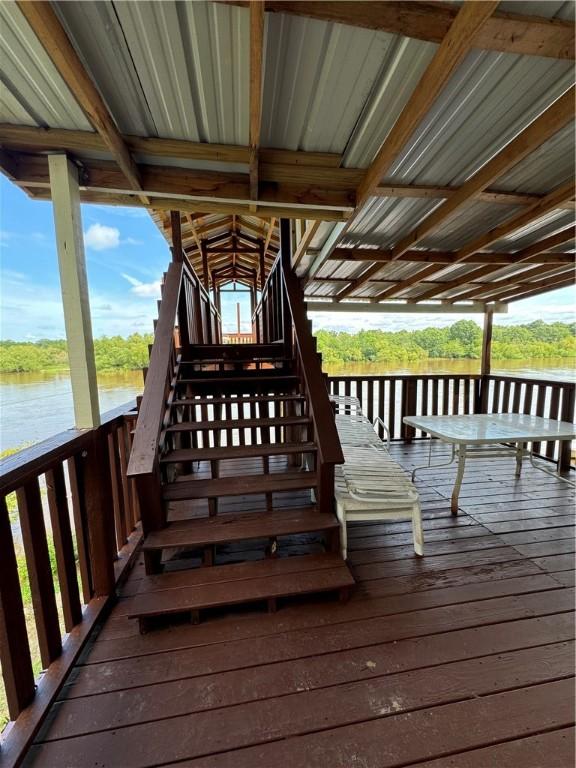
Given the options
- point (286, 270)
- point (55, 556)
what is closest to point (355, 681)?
point (55, 556)

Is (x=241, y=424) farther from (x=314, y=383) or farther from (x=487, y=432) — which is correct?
(x=487, y=432)

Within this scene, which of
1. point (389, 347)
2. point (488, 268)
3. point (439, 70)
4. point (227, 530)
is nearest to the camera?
point (439, 70)

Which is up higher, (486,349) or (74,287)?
(74,287)

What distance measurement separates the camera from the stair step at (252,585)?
5.05 ft

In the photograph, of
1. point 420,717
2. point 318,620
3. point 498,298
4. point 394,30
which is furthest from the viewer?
point 498,298

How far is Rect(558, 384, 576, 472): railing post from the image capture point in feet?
11.1

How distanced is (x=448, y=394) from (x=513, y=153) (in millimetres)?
3574

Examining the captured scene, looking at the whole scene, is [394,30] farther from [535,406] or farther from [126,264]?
[126,264]

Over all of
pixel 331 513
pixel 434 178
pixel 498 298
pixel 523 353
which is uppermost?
pixel 434 178

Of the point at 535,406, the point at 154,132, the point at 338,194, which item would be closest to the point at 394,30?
the point at 338,194

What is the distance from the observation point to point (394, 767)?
1015mm

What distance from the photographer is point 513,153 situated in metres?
1.64

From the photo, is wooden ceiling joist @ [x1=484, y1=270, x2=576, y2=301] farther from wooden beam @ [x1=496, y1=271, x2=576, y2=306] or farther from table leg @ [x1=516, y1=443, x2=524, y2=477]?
table leg @ [x1=516, y1=443, x2=524, y2=477]

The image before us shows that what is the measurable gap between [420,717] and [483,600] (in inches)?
31.2
